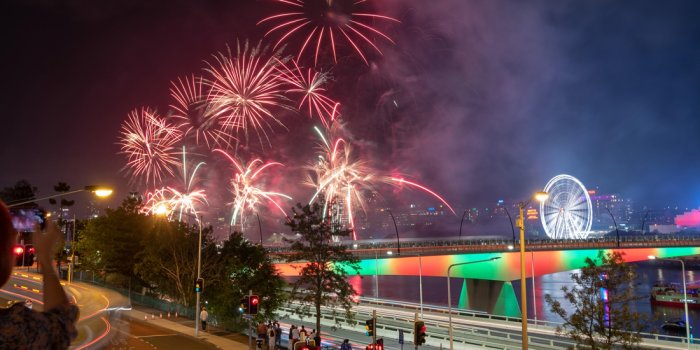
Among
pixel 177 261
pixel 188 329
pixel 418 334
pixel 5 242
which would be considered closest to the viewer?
pixel 5 242

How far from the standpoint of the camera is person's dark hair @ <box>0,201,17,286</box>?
7.99 ft

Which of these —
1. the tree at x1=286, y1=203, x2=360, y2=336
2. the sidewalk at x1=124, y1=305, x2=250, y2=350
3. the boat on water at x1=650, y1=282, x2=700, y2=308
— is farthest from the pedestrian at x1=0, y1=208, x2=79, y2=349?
the boat on water at x1=650, y1=282, x2=700, y2=308

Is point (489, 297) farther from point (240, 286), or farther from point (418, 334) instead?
point (418, 334)

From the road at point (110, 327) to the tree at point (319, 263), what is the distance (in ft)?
29.3

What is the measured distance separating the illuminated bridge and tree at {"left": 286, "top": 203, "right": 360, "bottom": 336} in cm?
2940

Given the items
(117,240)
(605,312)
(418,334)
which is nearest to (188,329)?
(418,334)

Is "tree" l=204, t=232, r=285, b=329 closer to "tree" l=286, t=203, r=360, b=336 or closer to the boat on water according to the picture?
"tree" l=286, t=203, r=360, b=336

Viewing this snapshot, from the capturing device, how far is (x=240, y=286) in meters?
38.5

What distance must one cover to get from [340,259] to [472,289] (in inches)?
1820

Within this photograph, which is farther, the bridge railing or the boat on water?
the boat on water

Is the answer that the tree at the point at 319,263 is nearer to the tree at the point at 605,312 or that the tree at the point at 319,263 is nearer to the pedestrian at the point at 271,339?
the pedestrian at the point at 271,339

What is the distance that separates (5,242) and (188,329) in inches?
1394

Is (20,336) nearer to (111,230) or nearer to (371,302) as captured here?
(111,230)

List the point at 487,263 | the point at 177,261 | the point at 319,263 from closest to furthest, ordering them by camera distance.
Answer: the point at 319,263 < the point at 177,261 < the point at 487,263
